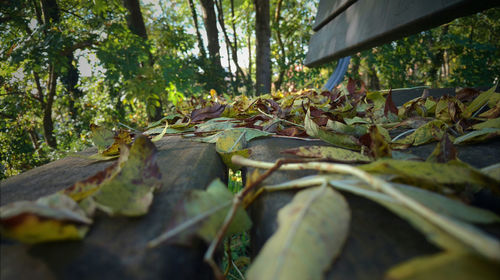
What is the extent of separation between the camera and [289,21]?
9.61m

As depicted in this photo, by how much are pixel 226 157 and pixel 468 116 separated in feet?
2.48

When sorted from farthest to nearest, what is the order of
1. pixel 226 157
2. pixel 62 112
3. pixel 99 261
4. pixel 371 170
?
pixel 62 112, pixel 226 157, pixel 371 170, pixel 99 261

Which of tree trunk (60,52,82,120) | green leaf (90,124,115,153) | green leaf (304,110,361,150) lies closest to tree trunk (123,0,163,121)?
tree trunk (60,52,82,120)

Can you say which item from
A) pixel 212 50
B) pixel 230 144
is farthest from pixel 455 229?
pixel 212 50

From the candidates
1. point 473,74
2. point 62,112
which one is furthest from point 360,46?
point 62,112

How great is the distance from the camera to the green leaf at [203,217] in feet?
0.93

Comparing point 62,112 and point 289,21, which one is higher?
point 289,21

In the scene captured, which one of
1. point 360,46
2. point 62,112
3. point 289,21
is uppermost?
point 289,21

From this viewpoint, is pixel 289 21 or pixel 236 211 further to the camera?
pixel 289 21

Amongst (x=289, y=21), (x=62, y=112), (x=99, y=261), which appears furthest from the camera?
(x=289, y=21)

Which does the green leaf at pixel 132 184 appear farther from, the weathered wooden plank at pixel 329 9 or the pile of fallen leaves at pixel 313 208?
the weathered wooden plank at pixel 329 9

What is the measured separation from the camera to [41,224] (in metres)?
0.26

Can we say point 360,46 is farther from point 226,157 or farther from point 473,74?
point 473,74

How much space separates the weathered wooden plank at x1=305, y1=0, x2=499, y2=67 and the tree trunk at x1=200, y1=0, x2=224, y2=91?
3.79m
